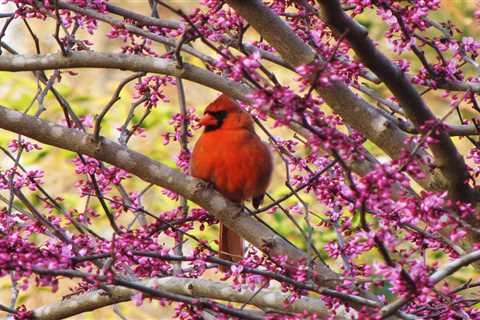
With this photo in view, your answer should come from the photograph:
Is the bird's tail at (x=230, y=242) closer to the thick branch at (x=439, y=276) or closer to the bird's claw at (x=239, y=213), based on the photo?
the bird's claw at (x=239, y=213)

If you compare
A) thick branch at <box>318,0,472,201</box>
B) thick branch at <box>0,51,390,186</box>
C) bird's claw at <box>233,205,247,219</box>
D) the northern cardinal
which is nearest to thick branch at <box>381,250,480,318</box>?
thick branch at <box>318,0,472,201</box>

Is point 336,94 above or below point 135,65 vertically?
below

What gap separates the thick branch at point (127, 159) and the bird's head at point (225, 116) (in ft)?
2.78

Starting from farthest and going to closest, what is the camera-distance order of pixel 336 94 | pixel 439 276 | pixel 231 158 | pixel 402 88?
pixel 231 158, pixel 336 94, pixel 402 88, pixel 439 276

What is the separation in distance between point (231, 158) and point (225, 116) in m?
0.21

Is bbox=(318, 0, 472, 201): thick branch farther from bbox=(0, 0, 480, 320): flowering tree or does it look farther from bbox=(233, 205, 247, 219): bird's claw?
bbox=(233, 205, 247, 219): bird's claw

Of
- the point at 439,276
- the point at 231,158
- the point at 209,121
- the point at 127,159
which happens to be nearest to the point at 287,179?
the point at 127,159

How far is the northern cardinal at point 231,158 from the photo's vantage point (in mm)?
3846

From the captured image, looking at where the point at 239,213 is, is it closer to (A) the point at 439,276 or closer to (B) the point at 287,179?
(B) the point at 287,179

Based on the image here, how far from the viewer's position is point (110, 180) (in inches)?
135

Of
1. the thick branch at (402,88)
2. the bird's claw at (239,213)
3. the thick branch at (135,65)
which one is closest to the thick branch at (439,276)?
the thick branch at (402,88)

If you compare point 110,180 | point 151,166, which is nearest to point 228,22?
point 151,166

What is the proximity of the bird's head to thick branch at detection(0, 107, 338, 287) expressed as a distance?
85 centimetres

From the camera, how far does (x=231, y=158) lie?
391 cm
